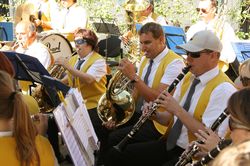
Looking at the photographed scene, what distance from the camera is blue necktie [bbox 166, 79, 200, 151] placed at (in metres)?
3.05

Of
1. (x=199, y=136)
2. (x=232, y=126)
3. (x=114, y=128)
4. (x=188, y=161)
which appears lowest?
(x=114, y=128)

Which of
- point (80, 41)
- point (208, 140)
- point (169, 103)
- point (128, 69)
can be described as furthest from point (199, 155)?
point (80, 41)

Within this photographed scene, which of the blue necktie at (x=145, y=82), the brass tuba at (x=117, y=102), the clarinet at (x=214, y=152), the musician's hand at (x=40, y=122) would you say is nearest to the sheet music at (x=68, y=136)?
the musician's hand at (x=40, y=122)

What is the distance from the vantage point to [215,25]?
550 centimetres

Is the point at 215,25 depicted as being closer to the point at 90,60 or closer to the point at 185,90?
the point at 90,60

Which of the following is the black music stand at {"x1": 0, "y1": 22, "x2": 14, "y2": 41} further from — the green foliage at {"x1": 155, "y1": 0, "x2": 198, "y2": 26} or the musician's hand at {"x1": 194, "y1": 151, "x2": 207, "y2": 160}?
the musician's hand at {"x1": 194, "y1": 151, "x2": 207, "y2": 160}

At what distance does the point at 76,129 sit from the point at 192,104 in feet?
3.47

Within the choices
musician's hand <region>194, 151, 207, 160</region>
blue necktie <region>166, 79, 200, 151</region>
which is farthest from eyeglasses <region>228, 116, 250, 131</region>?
blue necktie <region>166, 79, 200, 151</region>

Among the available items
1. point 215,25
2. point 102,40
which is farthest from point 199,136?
point 102,40

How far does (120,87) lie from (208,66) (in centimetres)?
112

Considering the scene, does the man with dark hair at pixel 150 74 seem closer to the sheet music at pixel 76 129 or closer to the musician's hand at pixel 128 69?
the musician's hand at pixel 128 69

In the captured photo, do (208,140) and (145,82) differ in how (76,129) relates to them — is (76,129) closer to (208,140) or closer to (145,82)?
→ (208,140)

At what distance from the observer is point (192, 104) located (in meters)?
3.01

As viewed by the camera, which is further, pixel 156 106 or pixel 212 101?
pixel 156 106
